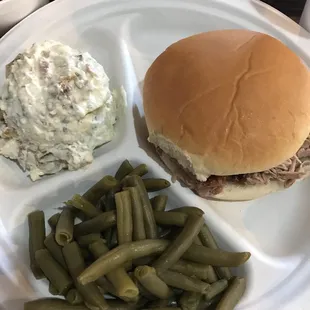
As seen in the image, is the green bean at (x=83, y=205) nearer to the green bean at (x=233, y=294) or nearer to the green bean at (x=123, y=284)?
the green bean at (x=123, y=284)

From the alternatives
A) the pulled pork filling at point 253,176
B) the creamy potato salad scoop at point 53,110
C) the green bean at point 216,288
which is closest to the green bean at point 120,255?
the green bean at point 216,288

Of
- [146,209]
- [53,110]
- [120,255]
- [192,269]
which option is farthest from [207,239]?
[53,110]

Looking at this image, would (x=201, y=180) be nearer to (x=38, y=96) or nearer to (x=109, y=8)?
(x=38, y=96)

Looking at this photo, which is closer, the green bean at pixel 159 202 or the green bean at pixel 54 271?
the green bean at pixel 54 271

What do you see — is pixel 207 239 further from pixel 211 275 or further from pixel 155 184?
pixel 155 184

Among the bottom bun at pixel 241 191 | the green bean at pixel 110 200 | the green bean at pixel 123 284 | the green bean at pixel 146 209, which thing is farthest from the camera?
the bottom bun at pixel 241 191

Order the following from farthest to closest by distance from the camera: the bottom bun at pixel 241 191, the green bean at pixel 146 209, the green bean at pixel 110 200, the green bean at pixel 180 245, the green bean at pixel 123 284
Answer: the bottom bun at pixel 241 191 < the green bean at pixel 110 200 < the green bean at pixel 146 209 < the green bean at pixel 180 245 < the green bean at pixel 123 284

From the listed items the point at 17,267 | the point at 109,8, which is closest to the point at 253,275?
the point at 17,267
